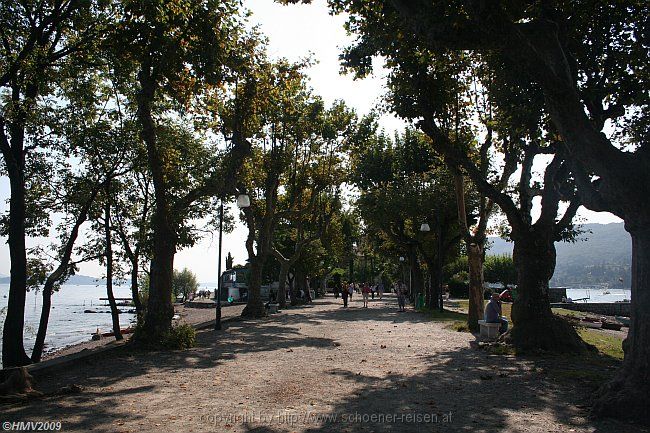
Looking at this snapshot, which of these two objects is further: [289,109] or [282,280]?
[282,280]

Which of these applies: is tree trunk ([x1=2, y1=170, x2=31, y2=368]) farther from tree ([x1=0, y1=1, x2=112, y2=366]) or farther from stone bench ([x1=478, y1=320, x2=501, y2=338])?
stone bench ([x1=478, y1=320, x2=501, y2=338])

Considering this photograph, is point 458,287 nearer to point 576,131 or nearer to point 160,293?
point 160,293

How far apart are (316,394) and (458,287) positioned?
6199 cm

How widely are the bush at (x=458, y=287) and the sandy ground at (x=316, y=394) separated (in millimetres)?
55566

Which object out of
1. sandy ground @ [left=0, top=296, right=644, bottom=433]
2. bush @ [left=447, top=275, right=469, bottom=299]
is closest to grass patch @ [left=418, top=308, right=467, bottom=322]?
sandy ground @ [left=0, top=296, right=644, bottom=433]

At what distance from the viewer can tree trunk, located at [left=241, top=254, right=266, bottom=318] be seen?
1005 inches

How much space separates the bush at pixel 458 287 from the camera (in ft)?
218

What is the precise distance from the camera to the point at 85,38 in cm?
1236

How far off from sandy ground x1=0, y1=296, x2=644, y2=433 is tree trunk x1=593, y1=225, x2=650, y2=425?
0.28 metres

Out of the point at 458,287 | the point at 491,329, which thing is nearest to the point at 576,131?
the point at 491,329

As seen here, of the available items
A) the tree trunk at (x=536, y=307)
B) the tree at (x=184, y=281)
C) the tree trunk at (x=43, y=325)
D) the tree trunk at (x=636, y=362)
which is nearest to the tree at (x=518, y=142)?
the tree trunk at (x=536, y=307)

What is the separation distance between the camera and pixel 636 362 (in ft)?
21.2

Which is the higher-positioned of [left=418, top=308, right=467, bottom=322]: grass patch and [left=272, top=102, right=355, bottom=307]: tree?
[left=272, top=102, right=355, bottom=307]: tree

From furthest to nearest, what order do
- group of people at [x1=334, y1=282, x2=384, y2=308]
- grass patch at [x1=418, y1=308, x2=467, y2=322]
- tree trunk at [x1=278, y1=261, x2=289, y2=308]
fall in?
group of people at [x1=334, y1=282, x2=384, y2=308], tree trunk at [x1=278, y1=261, x2=289, y2=308], grass patch at [x1=418, y1=308, x2=467, y2=322]
